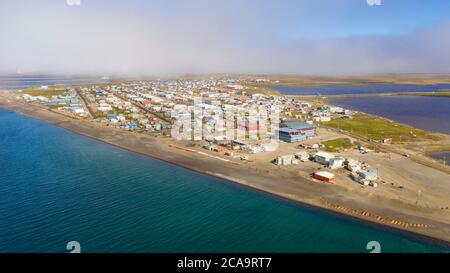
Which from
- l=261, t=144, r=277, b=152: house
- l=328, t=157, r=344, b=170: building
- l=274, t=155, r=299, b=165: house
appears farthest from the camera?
l=261, t=144, r=277, b=152: house

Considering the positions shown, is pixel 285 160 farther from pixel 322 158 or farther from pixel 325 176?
pixel 325 176

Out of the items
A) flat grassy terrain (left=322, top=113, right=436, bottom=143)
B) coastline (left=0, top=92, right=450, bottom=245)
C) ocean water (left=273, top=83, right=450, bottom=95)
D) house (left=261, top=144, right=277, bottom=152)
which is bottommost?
coastline (left=0, top=92, right=450, bottom=245)

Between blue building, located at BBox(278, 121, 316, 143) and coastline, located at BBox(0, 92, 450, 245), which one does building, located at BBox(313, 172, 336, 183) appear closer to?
coastline, located at BBox(0, 92, 450, 245)

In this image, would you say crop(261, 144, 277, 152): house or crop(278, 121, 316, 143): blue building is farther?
crop(278, 121, 316, 143): blue building

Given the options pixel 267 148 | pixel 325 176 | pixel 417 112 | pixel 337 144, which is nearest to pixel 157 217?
pixel 325 176

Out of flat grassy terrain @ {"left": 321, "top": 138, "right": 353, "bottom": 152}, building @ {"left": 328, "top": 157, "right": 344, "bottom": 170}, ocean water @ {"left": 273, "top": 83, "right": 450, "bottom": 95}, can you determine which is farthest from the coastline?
ocean water @ {"left": 273, "top": 83, "right": 450, "bottom": 95}

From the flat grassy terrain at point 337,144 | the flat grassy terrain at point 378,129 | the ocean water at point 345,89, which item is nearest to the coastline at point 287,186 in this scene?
the flat grassy terrain at point 337,144

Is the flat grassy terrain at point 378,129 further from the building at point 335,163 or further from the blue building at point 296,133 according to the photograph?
the building at point 335,163
